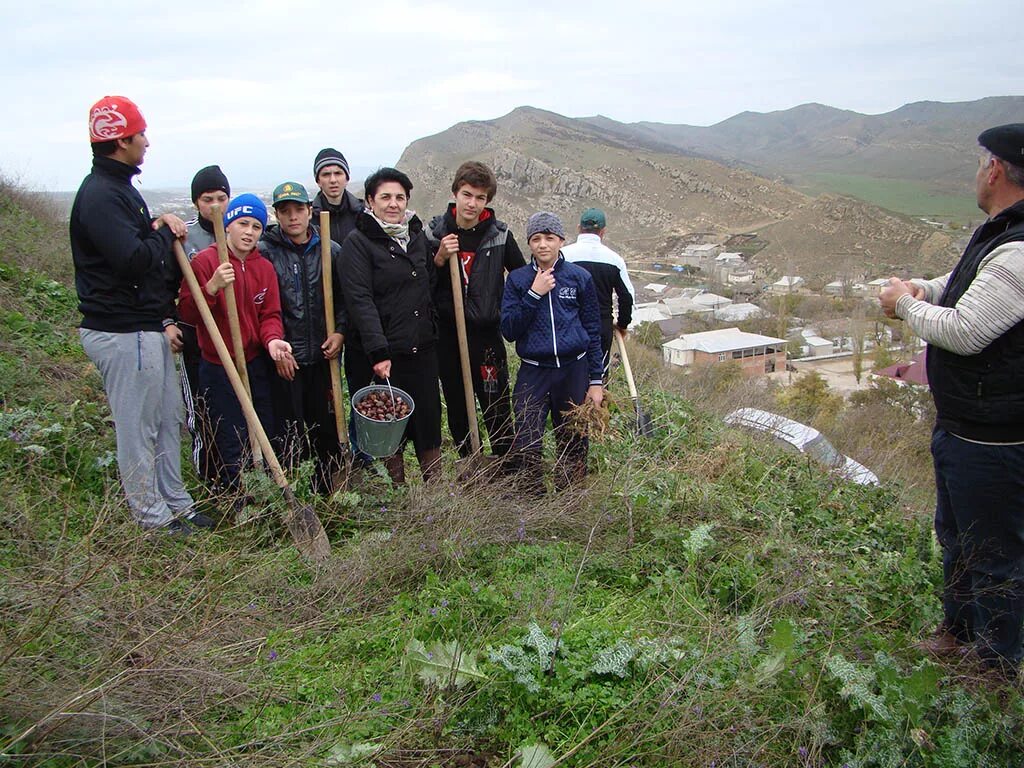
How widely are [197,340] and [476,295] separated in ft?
5.22

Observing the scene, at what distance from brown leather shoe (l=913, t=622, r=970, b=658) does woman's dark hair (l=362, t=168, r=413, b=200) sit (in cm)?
315

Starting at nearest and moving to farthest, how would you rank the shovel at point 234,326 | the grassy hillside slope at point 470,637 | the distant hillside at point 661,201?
the grassy hillside slope at point 470,637, the shovel at point 234,326, the distant hillside at point 661,201

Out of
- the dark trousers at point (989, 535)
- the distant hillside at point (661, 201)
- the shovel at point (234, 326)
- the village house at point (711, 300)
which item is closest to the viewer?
the dark trousers at point (989, 535)

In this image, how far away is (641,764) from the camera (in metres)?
1.97

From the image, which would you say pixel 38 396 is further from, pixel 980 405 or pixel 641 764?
pixel 980 405

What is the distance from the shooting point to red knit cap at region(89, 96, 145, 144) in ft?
9.74

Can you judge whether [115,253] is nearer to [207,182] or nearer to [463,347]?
[207,182]

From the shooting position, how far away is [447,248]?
3.90 m

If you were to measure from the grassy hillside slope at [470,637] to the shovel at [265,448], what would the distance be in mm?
90

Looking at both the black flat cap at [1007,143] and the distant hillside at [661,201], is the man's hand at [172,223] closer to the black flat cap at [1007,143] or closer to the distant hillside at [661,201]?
the black flat cap at [1007,143]

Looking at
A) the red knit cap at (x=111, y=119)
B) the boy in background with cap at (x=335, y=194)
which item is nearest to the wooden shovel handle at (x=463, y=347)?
the boy in background with cap at (x=335, y=194)

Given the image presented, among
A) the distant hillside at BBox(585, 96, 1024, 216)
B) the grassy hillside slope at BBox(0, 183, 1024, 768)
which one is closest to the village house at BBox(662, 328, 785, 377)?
the grassy hillside slope at BBox(0, 183, 1024, 768)

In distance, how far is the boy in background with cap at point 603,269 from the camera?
16.1 ft

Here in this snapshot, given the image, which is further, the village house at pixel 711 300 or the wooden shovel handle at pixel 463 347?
the village house at pixel 711 300
